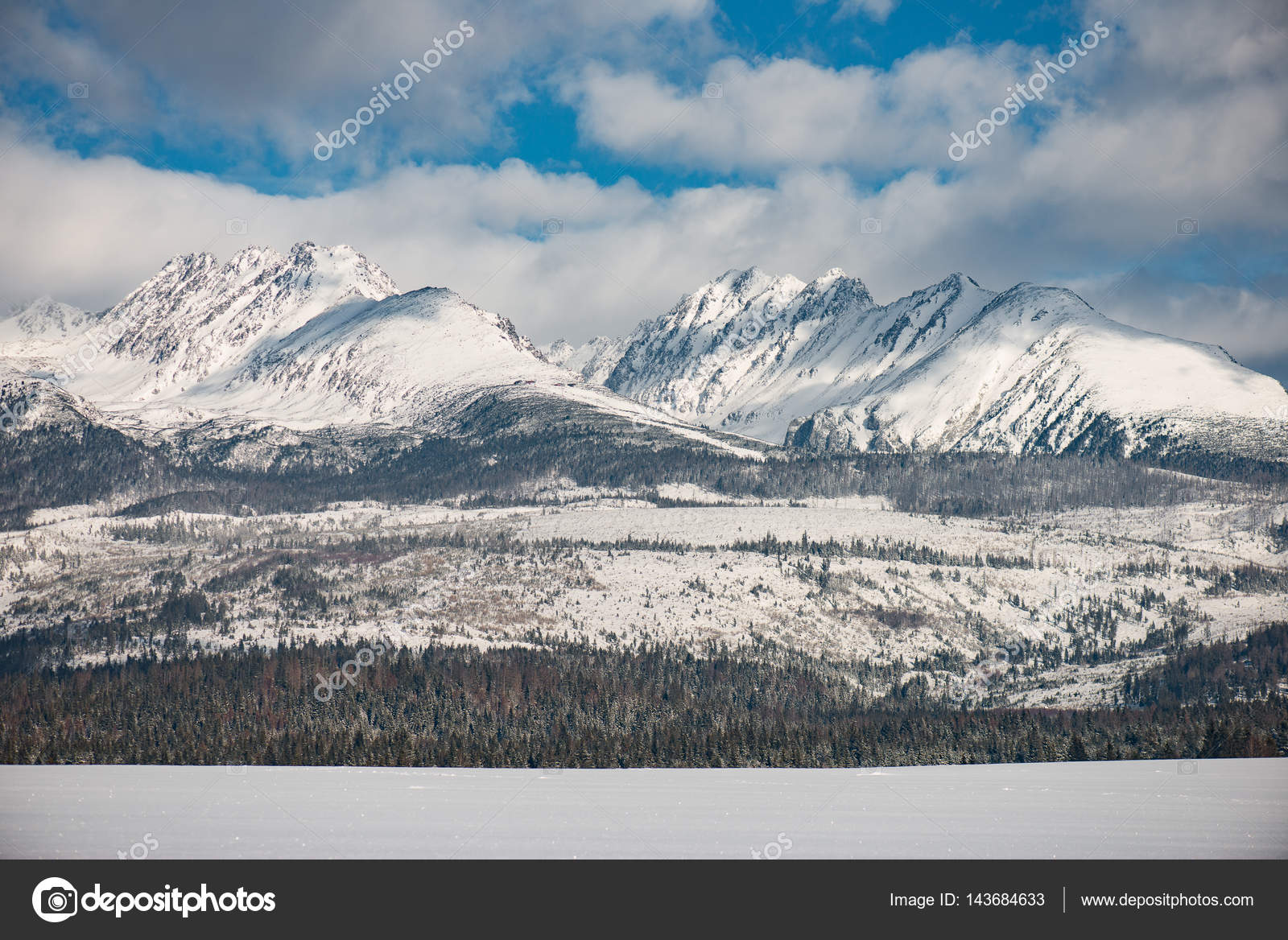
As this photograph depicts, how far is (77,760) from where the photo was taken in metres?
199

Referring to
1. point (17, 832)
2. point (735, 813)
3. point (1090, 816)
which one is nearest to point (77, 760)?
point (17, 832)

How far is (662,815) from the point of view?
322ft
